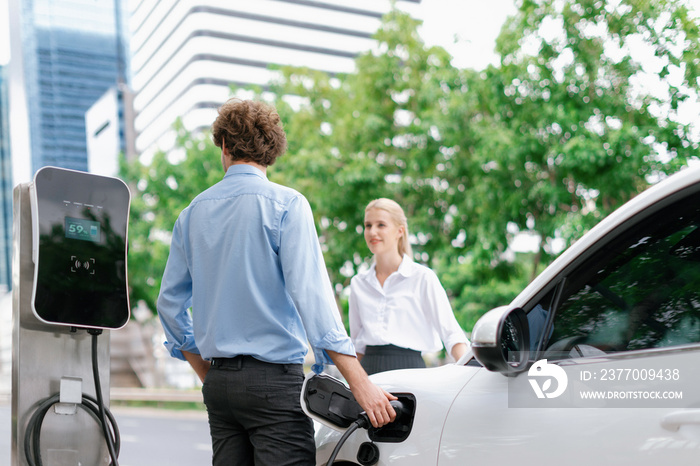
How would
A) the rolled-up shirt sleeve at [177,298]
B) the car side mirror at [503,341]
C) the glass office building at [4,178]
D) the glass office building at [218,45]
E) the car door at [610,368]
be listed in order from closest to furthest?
the car door at [610,368] < the car side mirror at [503,341] < the rolled-up shirt sleeve at [177,298] < the glass office building at [4,178] < the glass office building at [218,45]

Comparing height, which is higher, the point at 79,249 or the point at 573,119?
the point at 573,119

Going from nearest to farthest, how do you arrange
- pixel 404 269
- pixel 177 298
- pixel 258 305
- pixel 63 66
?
pixel 258 305 < pixel 177 298 < pixel 404 269 < pixel 63 66

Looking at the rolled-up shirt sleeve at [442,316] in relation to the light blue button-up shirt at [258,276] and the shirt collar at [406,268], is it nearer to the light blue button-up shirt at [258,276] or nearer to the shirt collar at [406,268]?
the shirt collar at [406,268]

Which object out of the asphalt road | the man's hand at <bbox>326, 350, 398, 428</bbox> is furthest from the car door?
the asphalt road

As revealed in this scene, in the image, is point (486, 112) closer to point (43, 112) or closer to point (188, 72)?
point (43, 112)

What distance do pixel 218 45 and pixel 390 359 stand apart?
52916mm

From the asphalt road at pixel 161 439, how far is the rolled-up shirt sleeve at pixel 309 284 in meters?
5.33

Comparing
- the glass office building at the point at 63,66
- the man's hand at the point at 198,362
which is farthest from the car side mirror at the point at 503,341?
the glass office building at the point at 63,66

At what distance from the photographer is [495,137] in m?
10.4

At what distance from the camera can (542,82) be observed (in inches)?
392

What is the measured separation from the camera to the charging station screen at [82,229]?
3107 millimetres

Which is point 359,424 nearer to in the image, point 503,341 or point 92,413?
point 503,341

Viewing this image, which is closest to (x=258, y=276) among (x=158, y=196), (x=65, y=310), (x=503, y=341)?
(x=503, y=341)

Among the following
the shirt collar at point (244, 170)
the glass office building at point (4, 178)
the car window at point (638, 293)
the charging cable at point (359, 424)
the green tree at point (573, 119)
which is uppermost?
the glass office building at point (4, 178)
